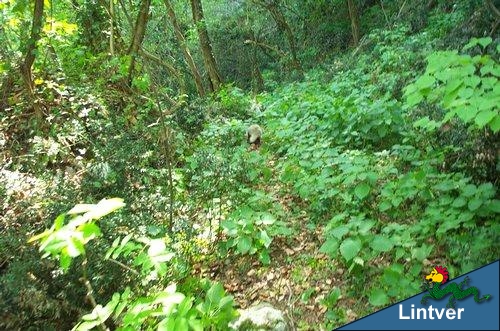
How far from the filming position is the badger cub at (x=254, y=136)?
6.71 meters

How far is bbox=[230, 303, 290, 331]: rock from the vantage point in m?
2.73

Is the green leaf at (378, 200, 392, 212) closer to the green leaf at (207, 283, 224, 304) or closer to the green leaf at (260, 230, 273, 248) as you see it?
the green leaf at (260, 230, 273, 248)

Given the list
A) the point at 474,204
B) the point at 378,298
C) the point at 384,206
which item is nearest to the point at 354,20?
the point at 384,206

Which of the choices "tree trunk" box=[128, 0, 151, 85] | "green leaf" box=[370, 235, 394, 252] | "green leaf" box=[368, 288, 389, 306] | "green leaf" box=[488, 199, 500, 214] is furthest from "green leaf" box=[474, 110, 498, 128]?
"tree trunk" box=[128, 0, 151, 85]

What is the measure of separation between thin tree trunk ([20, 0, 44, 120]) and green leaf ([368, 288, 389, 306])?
4.54 metres

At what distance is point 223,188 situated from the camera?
15.5ft

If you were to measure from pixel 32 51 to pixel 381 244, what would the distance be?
4.45 metres

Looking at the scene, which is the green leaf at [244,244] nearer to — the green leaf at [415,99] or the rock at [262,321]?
the rock at [262,321]

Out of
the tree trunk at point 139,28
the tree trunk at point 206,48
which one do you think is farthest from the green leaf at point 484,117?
the tree trunk at point 206,48

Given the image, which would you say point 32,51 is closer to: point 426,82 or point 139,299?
point 139,299

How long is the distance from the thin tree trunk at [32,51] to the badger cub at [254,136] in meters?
3.12

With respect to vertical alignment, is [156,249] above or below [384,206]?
above

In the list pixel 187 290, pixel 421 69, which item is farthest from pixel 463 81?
pixel 421 69

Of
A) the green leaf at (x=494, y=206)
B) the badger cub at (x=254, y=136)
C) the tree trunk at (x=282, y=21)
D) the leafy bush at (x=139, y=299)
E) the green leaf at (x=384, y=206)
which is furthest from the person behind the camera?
the tree trunk at (x=282, y=21)
